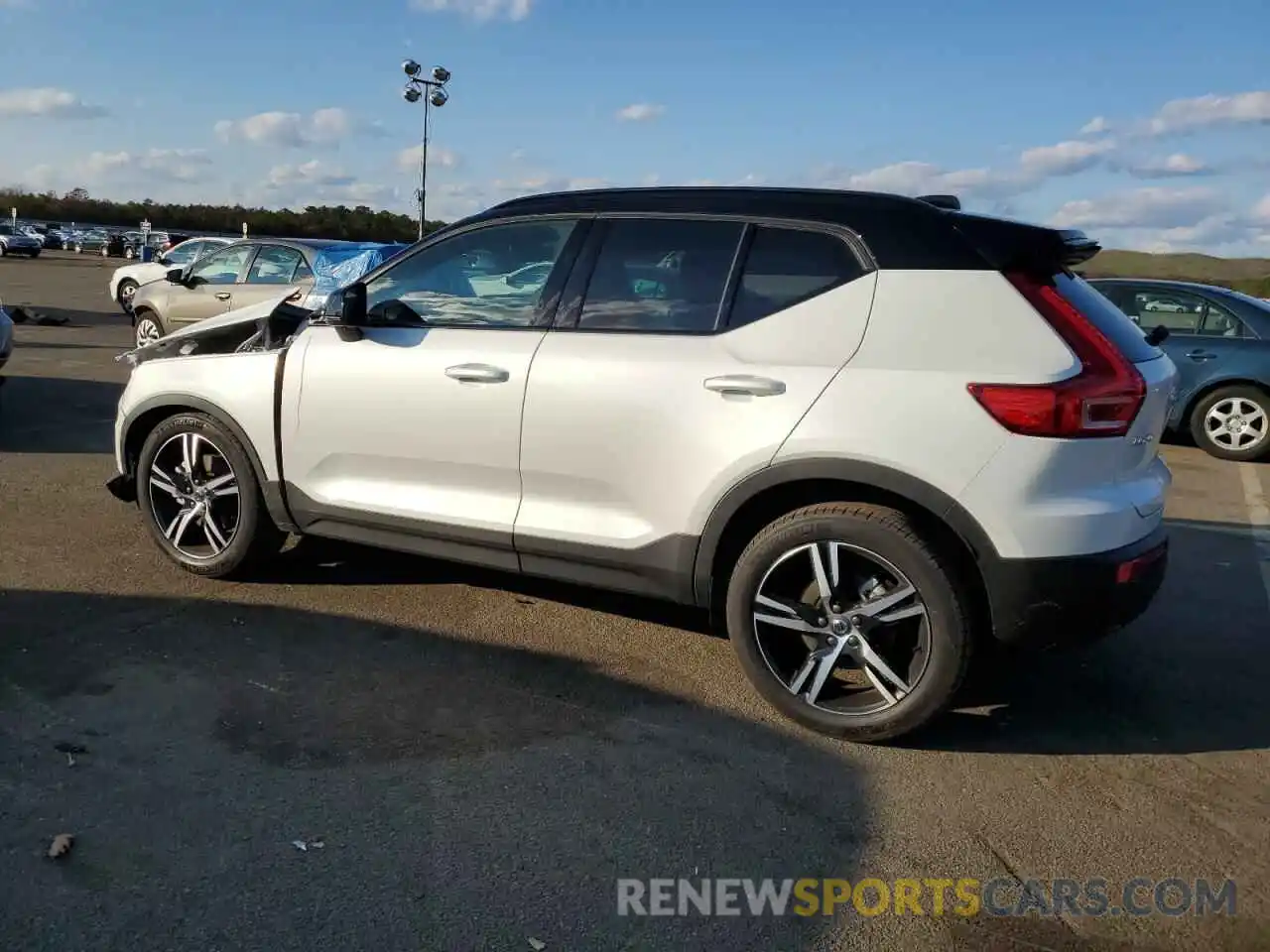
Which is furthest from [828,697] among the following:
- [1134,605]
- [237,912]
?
[237,912]

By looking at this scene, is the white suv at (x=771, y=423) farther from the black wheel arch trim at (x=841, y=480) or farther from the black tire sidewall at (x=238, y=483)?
the black tire sidewall at (x=238, y=483)

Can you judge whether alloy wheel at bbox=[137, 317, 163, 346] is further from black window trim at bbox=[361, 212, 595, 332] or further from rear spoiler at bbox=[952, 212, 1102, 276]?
rear spoiler at bbox=[952, 212, 1102, 276]

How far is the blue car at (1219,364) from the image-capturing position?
9719mm

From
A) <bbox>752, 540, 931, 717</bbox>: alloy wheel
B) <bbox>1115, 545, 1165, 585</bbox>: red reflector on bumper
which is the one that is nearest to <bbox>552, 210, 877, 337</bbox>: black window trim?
<bbox>752, 540, 931, 717</bbox>: alloy wheel

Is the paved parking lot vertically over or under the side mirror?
under

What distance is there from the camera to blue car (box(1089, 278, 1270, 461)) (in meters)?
9.72

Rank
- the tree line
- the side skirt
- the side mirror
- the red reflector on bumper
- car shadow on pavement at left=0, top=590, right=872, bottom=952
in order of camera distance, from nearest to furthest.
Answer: car shadow on pavement at left=0, top=590, right=872, bottom=952 → the red reflector on bumper → the side skirt → the side mirror → the tree line

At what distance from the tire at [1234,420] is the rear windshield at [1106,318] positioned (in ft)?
23.3

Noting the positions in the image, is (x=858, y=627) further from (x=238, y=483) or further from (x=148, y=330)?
(x=148, y=330)

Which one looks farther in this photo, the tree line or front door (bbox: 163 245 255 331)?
the tree line

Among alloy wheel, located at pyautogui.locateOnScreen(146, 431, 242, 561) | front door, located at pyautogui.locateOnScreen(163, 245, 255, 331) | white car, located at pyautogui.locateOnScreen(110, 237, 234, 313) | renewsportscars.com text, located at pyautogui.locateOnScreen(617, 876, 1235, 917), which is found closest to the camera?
renewsportscars.com text, located at pyautogui.locateOnScreen(617, 876, 1235, 917)

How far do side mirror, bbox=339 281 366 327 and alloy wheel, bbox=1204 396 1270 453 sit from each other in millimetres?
8644

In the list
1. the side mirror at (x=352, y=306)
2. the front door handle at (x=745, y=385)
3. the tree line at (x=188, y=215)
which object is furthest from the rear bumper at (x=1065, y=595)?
the tree line at (x=188, y=215)

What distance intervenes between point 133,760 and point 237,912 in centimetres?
93
